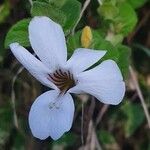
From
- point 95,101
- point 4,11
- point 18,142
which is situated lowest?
point 18,142

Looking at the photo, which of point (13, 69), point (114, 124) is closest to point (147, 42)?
point (114, 124)

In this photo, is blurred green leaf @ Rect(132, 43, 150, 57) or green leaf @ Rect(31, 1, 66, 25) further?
blurred green leaf @ Rect(132, 43, 150, 57)

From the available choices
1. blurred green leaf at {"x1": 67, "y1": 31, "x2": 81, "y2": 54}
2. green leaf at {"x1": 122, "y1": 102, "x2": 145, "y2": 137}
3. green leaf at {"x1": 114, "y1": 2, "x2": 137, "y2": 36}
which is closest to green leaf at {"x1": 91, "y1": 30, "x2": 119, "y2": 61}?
blurred green leaf at {"x1": 67, "y1": 31, "x2": 81, "y2": 54}

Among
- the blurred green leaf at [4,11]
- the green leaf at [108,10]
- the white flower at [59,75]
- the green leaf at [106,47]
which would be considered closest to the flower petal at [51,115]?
the white flower at [59,75]

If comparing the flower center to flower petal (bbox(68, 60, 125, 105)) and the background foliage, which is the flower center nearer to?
flower petal (bbox(68, 60, 125, 105))

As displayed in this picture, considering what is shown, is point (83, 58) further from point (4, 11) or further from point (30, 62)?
point (4, 11)

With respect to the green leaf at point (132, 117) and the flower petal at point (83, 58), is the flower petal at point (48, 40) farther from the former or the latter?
the green leaf at point (132, 117)

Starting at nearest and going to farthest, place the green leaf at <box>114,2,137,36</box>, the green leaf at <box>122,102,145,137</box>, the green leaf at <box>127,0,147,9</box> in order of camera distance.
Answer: the green leaf at <box>114,2,137,36</box>, the green leaf at <box>127,0,147,9</box>, the green leaf at <box>122,102,145,137</box>

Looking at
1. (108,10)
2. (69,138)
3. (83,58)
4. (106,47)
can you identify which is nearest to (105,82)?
(83,58)
